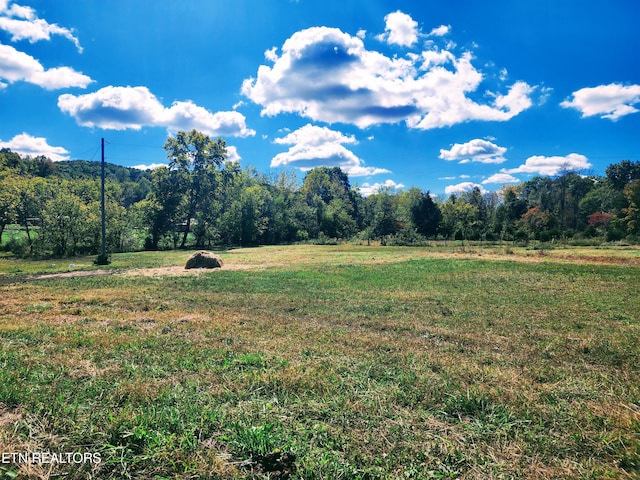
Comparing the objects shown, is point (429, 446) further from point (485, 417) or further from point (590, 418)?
point (590, 418)

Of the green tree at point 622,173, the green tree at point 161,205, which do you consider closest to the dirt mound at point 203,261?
the green tree at point 161,205

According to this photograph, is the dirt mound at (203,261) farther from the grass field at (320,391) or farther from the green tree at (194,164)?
the green tree at (194,164)

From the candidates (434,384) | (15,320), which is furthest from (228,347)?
(15,320)

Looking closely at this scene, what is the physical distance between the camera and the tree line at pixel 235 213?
38594mm

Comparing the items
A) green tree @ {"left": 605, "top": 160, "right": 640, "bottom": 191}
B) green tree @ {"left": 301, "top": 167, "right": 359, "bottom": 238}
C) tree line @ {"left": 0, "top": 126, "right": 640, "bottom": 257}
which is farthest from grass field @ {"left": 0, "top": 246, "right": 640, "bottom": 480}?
green tree @ {"left": 605, "top": 160, "right": 640, "bottom": 191}

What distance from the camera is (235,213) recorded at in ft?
209

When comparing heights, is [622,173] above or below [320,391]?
above

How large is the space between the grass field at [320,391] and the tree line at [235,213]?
1429 inches

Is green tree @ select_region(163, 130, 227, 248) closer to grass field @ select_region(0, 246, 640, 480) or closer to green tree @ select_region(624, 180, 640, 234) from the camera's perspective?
grass field @ select_region(0, 246, 640, 480)

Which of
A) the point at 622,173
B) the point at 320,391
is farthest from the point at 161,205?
the point at 622,173

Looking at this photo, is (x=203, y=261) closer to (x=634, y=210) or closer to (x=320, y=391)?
(x=320, y=391)

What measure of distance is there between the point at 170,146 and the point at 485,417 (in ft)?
195

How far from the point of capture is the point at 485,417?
163 inches

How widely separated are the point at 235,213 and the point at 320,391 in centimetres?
6149
